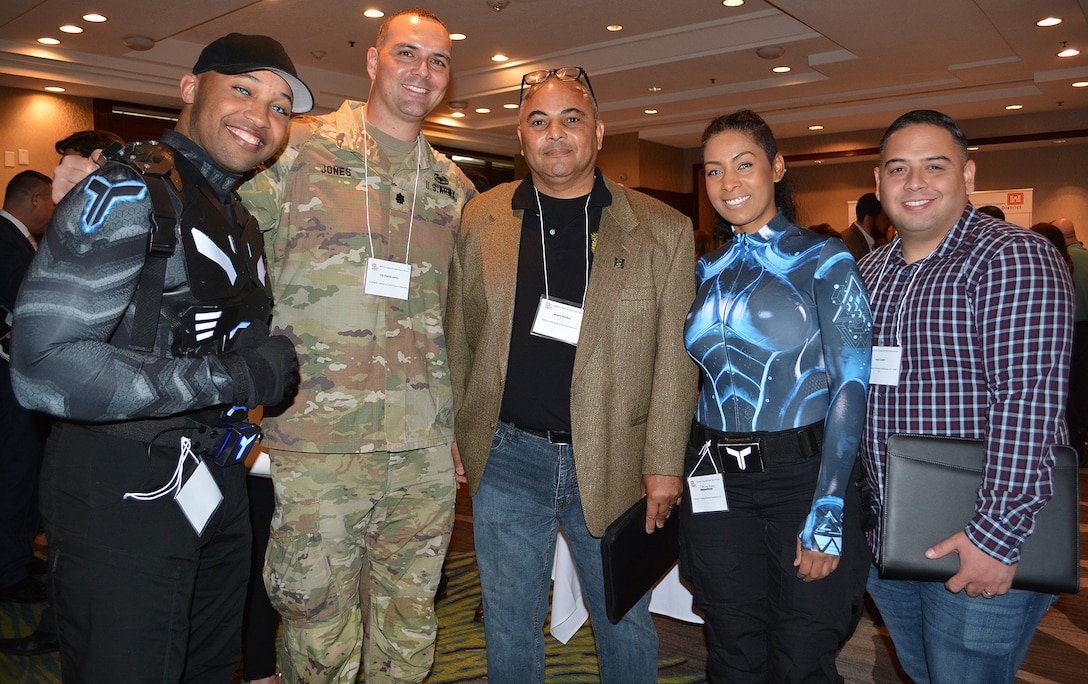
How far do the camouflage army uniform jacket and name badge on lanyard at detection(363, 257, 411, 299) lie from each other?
0.03 metres

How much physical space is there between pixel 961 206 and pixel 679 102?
9.17m

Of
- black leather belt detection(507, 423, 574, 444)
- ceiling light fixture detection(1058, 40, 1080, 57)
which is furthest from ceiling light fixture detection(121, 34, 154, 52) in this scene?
ceiling light fixture detection(1058, 40, 1080, 57)

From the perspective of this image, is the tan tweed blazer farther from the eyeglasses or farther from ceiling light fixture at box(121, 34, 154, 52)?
ceiling light fixture at box(121, 34, 154, 52)

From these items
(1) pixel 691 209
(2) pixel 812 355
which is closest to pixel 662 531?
(2) pixel 812 355

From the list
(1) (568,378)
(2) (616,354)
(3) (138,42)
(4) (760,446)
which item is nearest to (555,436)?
(1) (568,378)

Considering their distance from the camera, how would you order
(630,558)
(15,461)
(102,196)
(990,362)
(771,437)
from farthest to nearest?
(15,461), (630,558), (771,437), (990,362), (102,196)

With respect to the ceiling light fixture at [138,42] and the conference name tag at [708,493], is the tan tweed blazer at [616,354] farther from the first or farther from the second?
the ceiling light fixture at [138,42]

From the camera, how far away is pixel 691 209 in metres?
14.3

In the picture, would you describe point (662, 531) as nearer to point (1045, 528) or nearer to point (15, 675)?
point (1045, 528)

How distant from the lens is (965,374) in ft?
5.72

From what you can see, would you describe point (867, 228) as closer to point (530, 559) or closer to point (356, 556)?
point (530, 559)

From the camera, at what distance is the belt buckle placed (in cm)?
192

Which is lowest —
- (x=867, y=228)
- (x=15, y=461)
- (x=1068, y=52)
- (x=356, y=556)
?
(x=15, y=461)

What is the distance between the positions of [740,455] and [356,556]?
3.57 ft
